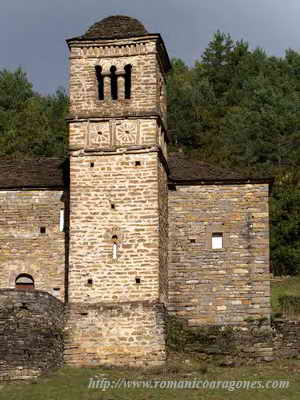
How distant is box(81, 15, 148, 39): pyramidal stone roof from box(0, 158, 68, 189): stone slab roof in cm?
526

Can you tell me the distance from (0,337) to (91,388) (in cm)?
333

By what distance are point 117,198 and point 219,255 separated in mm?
4568

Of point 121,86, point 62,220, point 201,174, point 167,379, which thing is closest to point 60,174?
point 62,220

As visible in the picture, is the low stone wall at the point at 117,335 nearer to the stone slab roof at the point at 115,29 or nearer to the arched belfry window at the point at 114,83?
the arched belfry window at the point at 114,83

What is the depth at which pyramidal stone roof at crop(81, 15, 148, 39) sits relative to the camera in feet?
107

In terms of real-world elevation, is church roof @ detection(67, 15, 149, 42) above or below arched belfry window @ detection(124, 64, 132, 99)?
above

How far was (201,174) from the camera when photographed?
34406 mm

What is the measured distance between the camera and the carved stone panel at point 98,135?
105 ft

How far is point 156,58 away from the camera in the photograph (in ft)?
107

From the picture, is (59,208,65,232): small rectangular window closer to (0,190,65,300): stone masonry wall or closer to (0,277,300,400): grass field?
(0,190,65,300): stone masonry wall

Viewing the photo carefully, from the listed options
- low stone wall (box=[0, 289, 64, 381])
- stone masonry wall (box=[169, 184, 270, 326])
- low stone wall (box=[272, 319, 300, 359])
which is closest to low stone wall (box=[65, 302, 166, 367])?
low stone wall (box=[0, 289, 64, 381])

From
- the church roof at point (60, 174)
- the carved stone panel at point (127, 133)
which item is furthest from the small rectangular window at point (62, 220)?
the carved stone panel at point (127, 133)

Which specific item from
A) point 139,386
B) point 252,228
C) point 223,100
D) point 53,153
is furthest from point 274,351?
point 223,100

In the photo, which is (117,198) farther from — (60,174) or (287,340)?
(287,340)
